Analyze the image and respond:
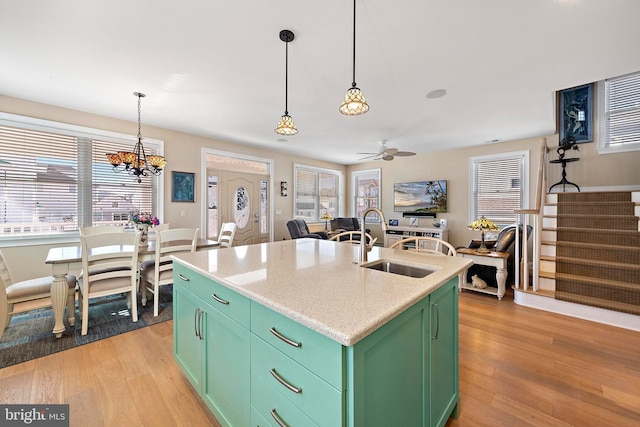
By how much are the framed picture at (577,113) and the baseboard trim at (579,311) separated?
320cm

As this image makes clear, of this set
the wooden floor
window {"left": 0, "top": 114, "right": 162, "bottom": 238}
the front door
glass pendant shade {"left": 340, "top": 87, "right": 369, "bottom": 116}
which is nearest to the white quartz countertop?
the wooden floor

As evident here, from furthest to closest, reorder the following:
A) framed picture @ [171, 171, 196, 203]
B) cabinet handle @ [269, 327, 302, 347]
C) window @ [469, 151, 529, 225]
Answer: window @ [469, 151, 529, 225] < framed picture @ [171, 171, 196, 203] < cabinet handle @ [269, 327, 302, 347]

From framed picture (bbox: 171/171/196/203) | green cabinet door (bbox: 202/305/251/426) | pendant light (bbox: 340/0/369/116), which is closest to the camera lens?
green cabinet door (bbox: 202/305/251/426)

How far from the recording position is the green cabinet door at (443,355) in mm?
1216

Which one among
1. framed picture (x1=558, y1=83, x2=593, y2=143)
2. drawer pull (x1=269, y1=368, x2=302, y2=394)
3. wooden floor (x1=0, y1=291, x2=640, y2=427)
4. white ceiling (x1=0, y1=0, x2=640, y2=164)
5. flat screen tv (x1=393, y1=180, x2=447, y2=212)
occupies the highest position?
framed picture (x1=558, y1=83, x2=593, y2=143)

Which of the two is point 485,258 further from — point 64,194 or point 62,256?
point 64,194

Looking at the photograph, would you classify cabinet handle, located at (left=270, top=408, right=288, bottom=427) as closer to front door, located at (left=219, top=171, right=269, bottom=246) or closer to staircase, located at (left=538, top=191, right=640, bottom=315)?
staircase, located at (left=538, top=191, right=640, bottom=315)

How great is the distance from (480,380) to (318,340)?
1.74 metres

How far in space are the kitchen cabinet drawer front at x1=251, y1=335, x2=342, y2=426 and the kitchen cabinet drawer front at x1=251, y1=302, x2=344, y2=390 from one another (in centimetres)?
3

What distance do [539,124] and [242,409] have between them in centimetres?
550

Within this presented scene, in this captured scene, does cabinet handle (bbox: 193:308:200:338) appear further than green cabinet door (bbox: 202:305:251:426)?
Yes

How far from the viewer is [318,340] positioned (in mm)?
820

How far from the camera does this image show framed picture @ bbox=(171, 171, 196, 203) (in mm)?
4609

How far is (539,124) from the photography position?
4234mm
